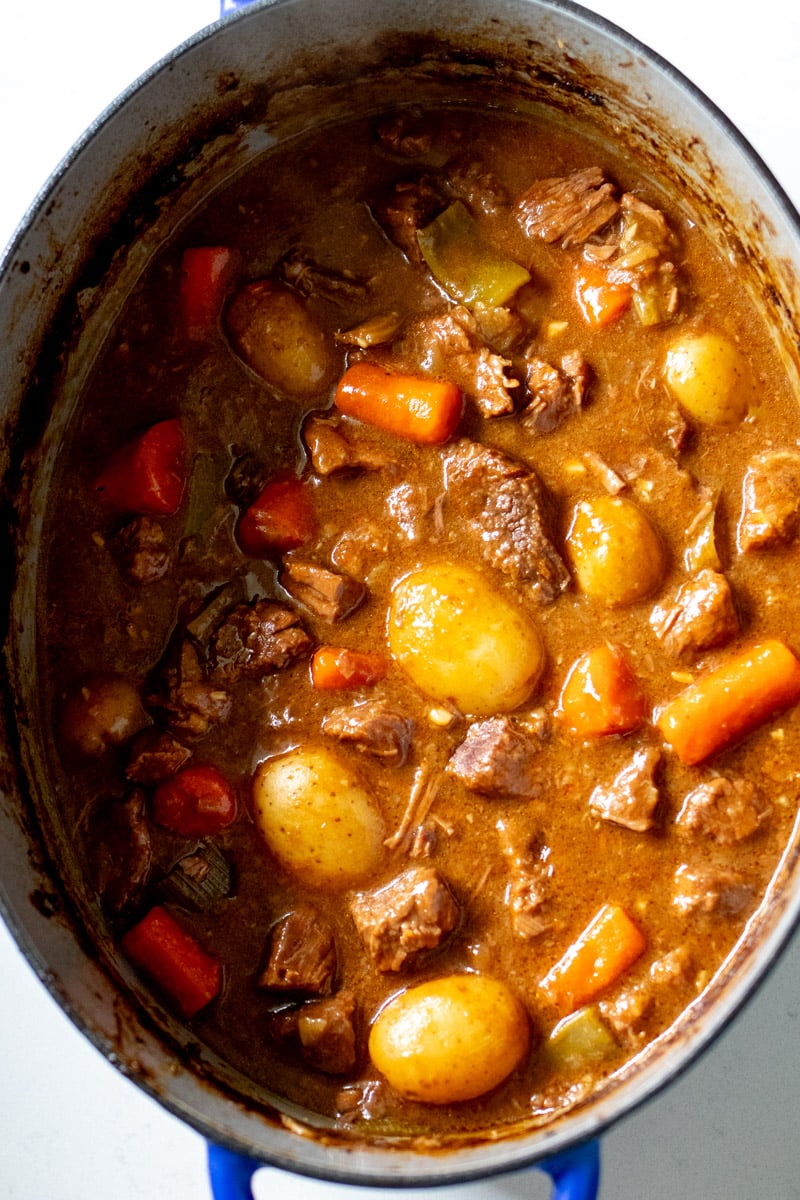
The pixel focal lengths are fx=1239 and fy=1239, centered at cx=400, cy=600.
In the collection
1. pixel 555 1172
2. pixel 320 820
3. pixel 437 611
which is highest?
pixel 437 611

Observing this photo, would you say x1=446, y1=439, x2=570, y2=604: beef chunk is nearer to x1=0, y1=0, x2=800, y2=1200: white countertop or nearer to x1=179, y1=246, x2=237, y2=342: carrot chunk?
x1=179, y1=246, x2=237, y2=342: carrot chunk

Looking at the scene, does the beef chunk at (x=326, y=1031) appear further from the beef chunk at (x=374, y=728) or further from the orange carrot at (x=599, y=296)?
the orange carrot at (x=599, y=296)

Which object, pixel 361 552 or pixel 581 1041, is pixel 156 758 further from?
pixel 581 1041

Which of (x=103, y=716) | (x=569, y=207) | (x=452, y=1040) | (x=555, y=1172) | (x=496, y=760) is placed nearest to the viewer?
(x=555, y=1172)

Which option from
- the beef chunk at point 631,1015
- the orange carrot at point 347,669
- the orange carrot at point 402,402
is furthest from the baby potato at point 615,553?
the beef chunk at point 631,1015

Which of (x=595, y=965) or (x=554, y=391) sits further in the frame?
(x=554, y=391)

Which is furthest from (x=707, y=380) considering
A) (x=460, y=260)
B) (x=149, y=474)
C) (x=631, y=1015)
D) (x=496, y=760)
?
(x=631, y=1015)

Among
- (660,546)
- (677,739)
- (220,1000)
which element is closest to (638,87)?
(660,546)
